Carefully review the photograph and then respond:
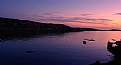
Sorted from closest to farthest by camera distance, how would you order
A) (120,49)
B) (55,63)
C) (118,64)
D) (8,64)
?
(118,64) < (8,64) < (55,63) < (120,49)

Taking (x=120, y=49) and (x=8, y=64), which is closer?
(x=8, y=64)

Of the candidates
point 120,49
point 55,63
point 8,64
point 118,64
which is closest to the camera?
point 118,64

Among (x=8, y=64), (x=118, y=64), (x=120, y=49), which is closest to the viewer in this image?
(x=118, y=64)

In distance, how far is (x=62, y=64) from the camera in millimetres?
45094

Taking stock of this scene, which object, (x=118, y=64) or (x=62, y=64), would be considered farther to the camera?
(x=62, y=64)

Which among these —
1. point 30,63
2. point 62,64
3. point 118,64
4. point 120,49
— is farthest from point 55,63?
point 120,49

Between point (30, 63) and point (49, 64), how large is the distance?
3.80 metres

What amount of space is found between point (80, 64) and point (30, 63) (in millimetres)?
9946

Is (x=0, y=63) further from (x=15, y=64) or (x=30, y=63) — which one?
(x=30, y=63)

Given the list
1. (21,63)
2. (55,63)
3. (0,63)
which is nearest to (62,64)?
(55,63)

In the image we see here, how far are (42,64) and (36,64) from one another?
1167 millimetres

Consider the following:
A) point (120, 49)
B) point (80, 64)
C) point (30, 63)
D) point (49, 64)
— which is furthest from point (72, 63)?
point (120, 49)

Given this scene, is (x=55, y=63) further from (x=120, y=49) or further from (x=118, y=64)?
(x=120, y=49)

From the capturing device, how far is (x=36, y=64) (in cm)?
4438
